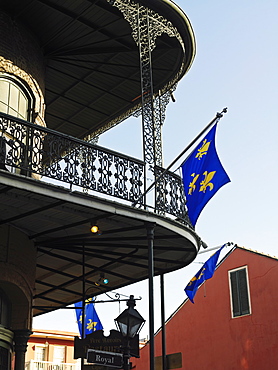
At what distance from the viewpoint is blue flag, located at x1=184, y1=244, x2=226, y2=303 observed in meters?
13.5

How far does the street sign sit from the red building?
10.9 metres

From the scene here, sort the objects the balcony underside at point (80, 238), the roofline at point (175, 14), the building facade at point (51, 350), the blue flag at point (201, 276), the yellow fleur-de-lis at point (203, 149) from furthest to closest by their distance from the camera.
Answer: the building facade at point (51, 350), the blue flag at point (201, 276), the roofline at point (175, 14), the yellow fleur-de-lis at point (203, 149), the balcony underside at point (80, 238)

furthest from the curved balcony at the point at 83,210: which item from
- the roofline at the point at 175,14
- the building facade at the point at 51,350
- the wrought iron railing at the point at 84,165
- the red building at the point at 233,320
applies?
the building facade at the point at 51,350

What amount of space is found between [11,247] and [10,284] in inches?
27.4

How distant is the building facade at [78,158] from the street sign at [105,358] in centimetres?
155

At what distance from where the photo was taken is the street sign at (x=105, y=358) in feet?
31.8

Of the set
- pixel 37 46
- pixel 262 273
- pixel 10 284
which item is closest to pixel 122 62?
pixel 37 46

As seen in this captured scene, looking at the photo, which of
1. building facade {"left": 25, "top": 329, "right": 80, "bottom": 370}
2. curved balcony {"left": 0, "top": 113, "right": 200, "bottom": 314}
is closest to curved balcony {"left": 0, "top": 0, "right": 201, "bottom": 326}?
curved balcony {"left": 0, "top": 113, "right": 200, "bottom": 314}

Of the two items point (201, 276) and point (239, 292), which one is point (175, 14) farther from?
point (239, 292)

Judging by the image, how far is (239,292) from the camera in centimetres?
2167

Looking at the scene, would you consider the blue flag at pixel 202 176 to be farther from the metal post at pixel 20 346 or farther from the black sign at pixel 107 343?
the metal post at pixel 20 346

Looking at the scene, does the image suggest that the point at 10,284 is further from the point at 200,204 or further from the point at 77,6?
the point at 77,6

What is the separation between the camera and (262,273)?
21062 millimetres

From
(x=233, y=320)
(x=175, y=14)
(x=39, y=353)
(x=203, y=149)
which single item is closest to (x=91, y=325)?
(x=203, y=149)
